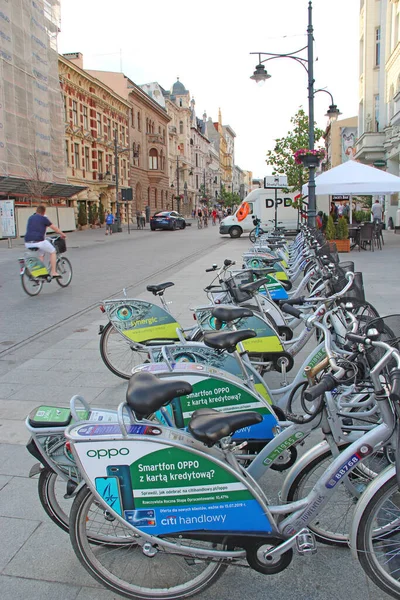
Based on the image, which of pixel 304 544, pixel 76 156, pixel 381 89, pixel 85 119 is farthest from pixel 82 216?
pixel 304 544

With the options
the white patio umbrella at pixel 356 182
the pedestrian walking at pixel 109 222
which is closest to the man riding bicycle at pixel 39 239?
the white patio umbrella at pixel 356 182

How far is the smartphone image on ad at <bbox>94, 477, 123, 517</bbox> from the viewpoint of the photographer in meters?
2.10

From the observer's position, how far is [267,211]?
1059 inches

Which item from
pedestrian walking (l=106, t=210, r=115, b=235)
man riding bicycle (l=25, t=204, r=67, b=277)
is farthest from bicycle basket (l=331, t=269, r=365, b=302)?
pedestrian walking (l=106, t=210, r=115, b=235)

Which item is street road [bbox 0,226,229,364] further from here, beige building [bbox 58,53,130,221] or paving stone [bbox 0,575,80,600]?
beige building [bbox 58,53,130,221]

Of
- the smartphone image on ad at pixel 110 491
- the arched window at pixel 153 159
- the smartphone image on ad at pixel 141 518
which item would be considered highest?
the arched window at pixel 153 159

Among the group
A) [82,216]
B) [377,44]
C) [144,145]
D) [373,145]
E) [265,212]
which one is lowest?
[265,212]

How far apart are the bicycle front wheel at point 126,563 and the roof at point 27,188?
2476cm

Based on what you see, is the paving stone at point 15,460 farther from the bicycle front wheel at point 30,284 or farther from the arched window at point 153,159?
the arched window at point 153,159

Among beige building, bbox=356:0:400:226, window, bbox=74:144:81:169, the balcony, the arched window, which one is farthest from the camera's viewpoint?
the arched window

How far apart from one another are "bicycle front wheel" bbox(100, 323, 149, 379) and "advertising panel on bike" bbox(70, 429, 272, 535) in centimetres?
312

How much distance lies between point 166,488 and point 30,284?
874 cm

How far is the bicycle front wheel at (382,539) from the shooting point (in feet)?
6.63

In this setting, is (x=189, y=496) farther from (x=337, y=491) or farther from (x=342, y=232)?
(x=342, y=232)
